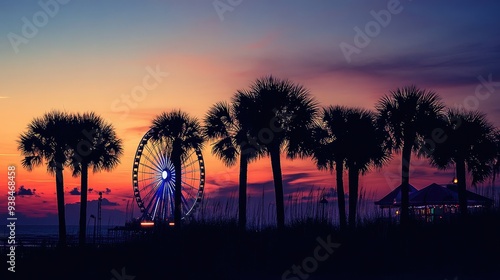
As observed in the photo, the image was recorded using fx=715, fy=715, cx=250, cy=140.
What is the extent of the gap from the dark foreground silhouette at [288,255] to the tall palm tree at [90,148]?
858 inches

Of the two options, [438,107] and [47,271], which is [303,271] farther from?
[438,107]

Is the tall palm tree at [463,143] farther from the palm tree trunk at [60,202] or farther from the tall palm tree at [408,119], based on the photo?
the palm tree trunk at [60,202]

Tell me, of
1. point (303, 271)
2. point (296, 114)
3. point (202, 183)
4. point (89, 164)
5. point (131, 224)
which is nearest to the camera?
point (303, 271)

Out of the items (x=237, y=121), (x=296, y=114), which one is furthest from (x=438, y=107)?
(x=237, y=121)

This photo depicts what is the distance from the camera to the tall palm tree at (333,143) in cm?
3925

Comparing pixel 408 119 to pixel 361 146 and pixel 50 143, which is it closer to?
pixel 361 146

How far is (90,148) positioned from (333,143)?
15892 mm

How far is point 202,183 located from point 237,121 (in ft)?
55.2

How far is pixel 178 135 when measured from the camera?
4481 centimetres

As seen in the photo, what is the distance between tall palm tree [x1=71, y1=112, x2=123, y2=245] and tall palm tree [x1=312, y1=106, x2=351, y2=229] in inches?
581

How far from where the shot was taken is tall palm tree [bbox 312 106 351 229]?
39.2 metres

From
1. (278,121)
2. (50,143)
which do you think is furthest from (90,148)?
(278,121)

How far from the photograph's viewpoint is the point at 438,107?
114 ft

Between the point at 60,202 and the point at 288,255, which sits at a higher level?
the point at 60,202
